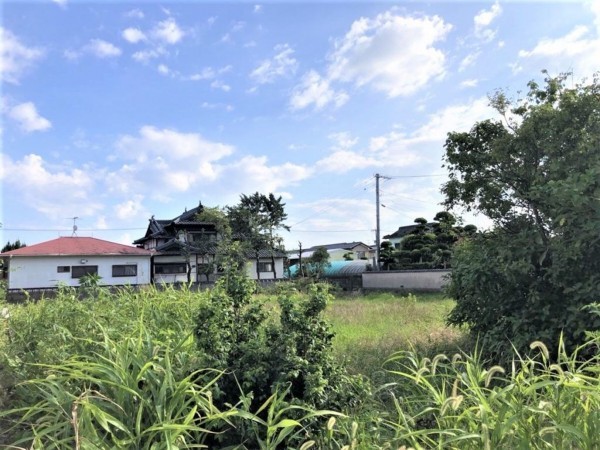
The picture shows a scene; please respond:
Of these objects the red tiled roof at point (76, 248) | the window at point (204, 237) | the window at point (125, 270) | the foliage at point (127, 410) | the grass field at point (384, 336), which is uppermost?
the window at point (204, 237)

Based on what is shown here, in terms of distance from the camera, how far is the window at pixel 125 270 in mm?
28516

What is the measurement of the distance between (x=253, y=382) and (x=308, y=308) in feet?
1.88

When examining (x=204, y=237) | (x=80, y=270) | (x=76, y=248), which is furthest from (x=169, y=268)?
(x=76, y=248)

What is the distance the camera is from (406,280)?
827 inches

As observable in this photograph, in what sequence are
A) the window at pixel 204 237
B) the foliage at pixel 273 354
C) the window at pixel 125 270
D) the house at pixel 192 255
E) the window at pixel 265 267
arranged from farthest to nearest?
1. the window at pixel 265 267
2. the window at pixel 204 237
3. the house at pixel 192 255
4. the window at pixel 125 270
5. the foliage at pixel 273 354

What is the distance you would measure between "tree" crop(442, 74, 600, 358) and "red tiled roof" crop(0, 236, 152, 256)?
2658 cm

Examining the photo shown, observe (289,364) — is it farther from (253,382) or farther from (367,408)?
(367,408)

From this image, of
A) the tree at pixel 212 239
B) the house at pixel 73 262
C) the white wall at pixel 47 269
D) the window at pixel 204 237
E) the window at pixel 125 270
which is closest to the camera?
the white wall at pixel 47 269

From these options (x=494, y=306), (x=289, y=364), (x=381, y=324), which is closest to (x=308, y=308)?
(x=289, y=364)

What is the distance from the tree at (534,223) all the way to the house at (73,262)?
22.7 m

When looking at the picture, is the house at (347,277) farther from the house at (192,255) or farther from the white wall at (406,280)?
the house at (192,255)

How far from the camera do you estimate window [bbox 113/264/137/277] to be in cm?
2852

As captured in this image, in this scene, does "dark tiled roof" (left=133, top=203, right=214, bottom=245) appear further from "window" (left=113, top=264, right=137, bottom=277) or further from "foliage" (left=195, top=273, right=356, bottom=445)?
"foliage" (left=195, top=273, right=356, bottom=445)

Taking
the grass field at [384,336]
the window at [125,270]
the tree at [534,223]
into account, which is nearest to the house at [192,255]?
the window at [125,270]
